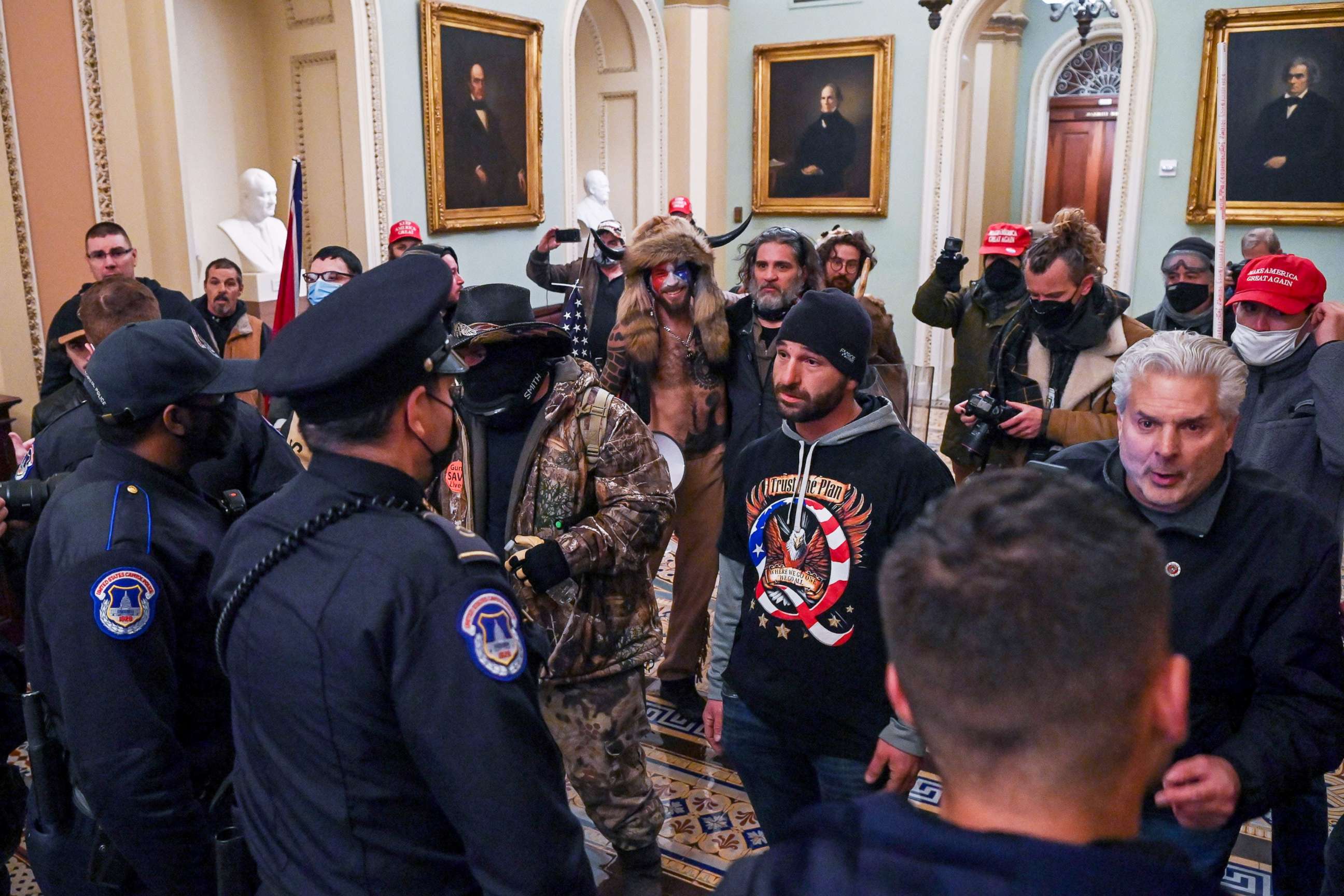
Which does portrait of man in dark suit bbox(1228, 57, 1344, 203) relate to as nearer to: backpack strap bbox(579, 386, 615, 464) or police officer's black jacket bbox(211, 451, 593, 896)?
backpack strap bbox(579, 386, 615, 464)

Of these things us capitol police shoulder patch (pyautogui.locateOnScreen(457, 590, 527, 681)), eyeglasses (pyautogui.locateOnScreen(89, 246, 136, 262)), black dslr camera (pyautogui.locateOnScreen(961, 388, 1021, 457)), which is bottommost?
black dslr camera (pyautogui.locateOnScreen(961, 388, 1021, 457))

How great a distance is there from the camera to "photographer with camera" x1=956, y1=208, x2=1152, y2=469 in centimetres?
349

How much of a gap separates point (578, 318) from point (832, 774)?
3713mm

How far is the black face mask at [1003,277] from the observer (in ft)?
14.5

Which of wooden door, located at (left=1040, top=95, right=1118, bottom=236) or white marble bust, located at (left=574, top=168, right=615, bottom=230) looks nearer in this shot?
white marble bust, located at (left=574, top=168, right=615, bottom=230)

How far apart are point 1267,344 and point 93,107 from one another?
5827 millimetres

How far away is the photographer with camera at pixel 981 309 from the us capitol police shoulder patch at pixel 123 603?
314 centimetres

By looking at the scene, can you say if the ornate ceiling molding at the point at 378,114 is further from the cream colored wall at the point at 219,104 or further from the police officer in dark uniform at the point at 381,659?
the police officer in dark uniform at the point at 381,659

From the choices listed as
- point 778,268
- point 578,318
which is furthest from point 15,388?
point 778,268

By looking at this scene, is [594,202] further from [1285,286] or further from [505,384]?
[505,384]

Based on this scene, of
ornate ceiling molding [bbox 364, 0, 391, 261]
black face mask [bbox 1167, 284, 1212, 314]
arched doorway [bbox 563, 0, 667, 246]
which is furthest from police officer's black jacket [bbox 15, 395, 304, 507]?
arched doorway [bbox 563, 0, 667, 246]

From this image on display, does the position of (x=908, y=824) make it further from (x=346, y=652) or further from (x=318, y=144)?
(x=318, y=144)

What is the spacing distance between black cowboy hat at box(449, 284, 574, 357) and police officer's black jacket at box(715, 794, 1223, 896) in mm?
1850

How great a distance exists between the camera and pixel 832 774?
2287mm
